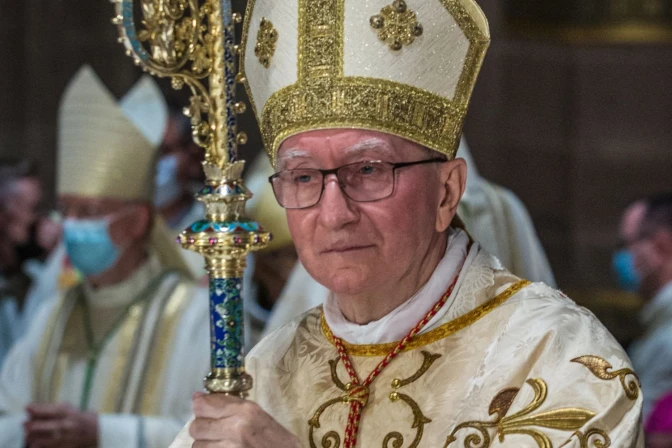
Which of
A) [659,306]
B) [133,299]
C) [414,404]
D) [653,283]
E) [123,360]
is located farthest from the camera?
[653,283]

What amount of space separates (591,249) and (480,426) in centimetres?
602

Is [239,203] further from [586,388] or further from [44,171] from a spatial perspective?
[44,171]

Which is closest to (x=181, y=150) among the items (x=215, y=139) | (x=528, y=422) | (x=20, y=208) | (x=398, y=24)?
(x=20, y=208)

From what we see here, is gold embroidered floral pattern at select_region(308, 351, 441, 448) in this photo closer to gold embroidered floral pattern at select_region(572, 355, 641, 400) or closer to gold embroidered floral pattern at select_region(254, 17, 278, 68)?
gold embroidered floral pattern at select_region(572, 355, 641, 400)

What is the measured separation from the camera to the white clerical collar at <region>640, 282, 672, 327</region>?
6641 mm

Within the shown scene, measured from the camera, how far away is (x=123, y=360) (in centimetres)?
588

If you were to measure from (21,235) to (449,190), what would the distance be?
5.62 m

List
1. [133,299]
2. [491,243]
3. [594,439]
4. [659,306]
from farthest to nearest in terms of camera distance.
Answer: [659,306] → [133,299] → [491,243] → [594,439]

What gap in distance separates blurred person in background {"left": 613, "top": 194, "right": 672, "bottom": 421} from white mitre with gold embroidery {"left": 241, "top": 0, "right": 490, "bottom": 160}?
143 inches

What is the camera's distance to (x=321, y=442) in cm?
281

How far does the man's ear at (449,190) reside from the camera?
109 inches

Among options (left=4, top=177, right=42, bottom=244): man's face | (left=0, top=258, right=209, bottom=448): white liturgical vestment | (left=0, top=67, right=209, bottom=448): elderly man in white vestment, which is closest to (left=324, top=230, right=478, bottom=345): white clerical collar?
(left=0, top=258, right=209, bottom=448): white liturgical vestment

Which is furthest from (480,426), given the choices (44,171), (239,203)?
(44,171)

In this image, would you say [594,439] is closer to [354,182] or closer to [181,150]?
[354,182]
